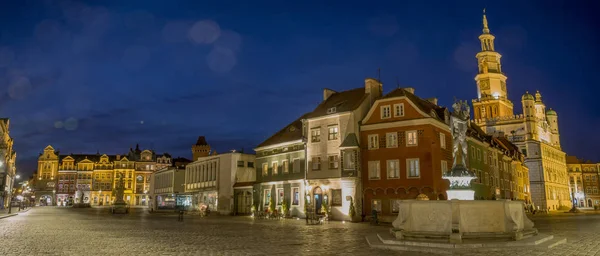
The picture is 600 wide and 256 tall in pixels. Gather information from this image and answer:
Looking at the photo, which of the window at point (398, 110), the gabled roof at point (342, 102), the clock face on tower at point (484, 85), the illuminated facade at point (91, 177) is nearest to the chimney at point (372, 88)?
the gabled roof at point (342, 102)

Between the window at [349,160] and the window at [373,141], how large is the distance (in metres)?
1.96

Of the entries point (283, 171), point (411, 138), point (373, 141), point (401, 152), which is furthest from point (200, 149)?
point (411, 138)

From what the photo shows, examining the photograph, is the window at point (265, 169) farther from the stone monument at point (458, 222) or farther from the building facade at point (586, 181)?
the building facade at point (586, 181)

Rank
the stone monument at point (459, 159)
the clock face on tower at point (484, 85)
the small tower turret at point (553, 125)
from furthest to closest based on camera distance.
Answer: the small tower turret at point (553, 125), the clock face on tower at point (484, 85), the stone monument at point (459, 159)

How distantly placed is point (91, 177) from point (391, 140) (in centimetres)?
11793

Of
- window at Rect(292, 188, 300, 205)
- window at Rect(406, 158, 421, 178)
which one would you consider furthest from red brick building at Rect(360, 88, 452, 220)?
window at Rect(292, 188, 300, 205)

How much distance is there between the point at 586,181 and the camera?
141875mm

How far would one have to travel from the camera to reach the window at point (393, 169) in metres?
40.0

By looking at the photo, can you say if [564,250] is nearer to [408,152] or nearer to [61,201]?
[408,152]

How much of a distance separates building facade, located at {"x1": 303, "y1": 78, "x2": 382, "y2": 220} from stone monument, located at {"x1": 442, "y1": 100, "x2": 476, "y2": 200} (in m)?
17.2

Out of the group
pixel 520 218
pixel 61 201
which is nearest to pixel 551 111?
pixel 520 218

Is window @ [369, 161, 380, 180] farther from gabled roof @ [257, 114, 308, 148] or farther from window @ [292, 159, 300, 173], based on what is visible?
gabled roof @ [257, 114, 308, 148]

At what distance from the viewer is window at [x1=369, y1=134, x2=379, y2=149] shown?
41722mm

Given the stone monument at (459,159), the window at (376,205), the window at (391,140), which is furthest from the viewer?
the window at (391,140)
